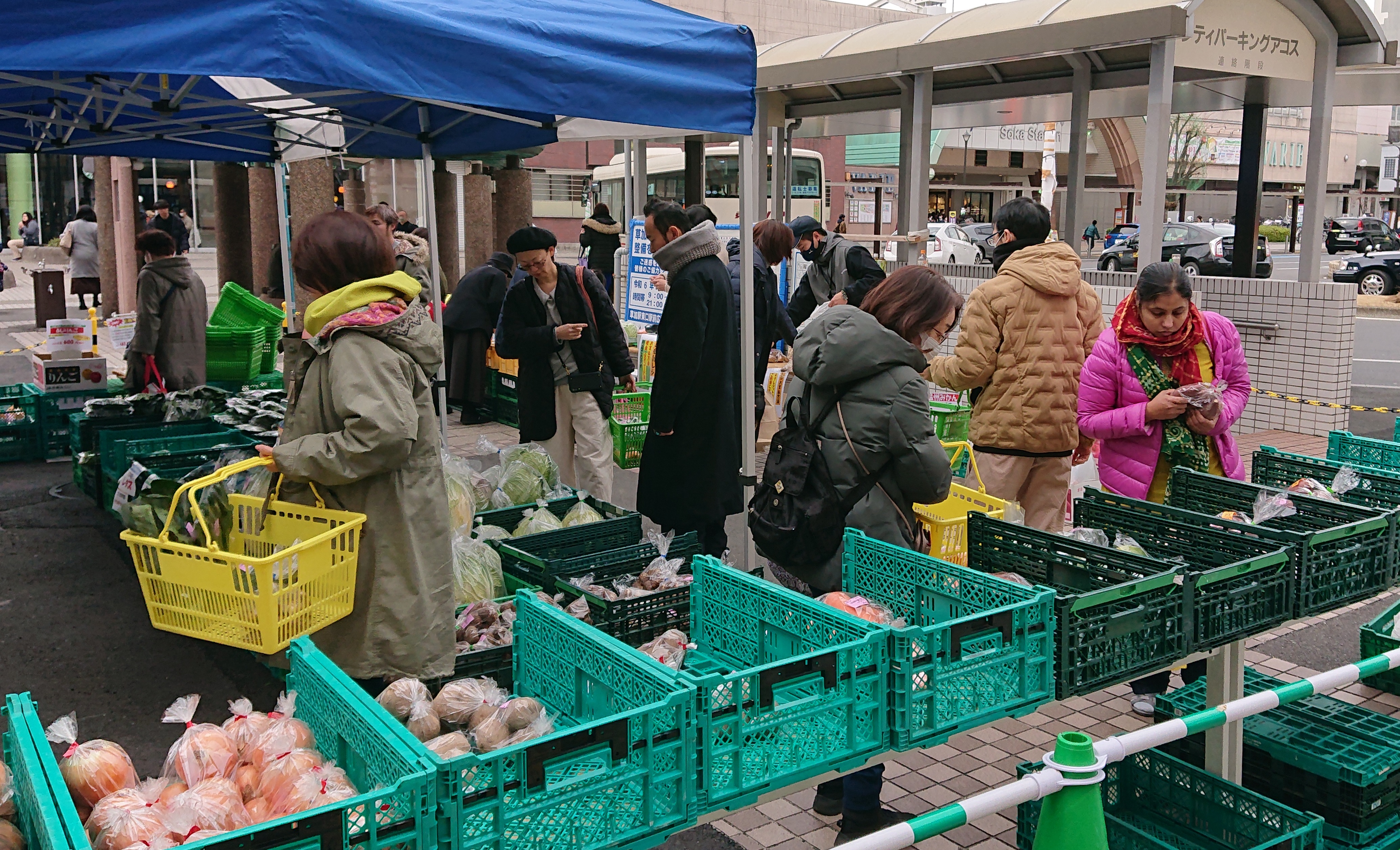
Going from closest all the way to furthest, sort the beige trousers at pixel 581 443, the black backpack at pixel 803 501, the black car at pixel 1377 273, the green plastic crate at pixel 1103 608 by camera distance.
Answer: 1. the green plastic crate at pixel 1103 608
2. the black backpack at pixel 803 501
3. the beige trousers at pixel 581 443
4. the black car at pixel 1377 273

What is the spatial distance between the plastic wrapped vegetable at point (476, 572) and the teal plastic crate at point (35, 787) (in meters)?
2.04

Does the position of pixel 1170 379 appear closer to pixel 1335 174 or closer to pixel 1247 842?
pixel 1247 842

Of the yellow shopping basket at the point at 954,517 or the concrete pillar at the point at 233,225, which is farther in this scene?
the concrete pillar at the point at 233,225

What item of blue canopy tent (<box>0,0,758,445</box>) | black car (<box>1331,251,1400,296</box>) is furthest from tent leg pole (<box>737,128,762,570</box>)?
black car (<box>1331,251,1400,296</box>)

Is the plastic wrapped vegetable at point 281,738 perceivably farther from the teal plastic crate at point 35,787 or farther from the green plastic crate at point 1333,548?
the green plastic crate at point 1333,548

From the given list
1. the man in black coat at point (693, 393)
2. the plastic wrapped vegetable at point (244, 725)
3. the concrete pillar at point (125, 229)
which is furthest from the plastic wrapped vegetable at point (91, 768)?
the concrete pillar at point (125, 229)

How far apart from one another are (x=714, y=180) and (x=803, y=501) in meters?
23.7

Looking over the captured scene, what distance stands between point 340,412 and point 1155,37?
772 centimetres

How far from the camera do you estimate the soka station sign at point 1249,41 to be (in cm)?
933

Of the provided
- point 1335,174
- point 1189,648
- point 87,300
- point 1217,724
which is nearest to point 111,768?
point 1217,724

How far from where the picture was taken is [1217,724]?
2818 millimetres

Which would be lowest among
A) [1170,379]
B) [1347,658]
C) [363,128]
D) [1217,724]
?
[1347,658]

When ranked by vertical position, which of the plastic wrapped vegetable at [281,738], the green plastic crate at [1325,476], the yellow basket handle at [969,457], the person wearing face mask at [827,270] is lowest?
the plastic wrapped vegetable at [281,738]

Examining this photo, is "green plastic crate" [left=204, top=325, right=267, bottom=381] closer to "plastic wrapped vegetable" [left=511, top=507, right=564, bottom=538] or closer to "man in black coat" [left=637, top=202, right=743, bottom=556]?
"plastic wrapped vegetable" [left=511, top=507, right=564, bottom=538]
